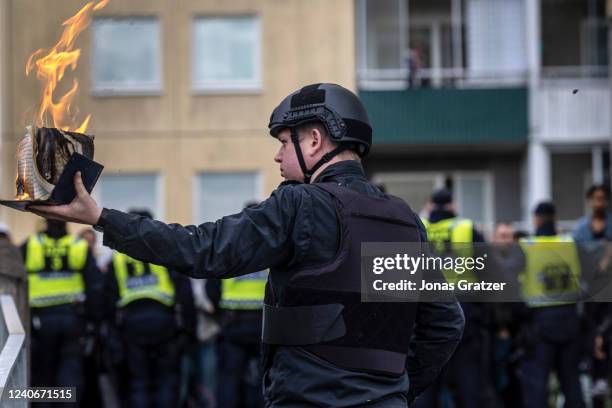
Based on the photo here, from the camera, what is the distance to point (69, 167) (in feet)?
12.5

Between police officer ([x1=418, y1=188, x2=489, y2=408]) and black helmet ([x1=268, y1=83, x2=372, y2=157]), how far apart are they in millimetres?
4702

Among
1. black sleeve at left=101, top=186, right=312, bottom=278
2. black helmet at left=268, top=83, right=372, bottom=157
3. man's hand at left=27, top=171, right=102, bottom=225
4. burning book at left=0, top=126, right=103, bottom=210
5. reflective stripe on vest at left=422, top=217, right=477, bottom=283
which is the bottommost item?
reflective stripe on vest at left=422, top=217, right=477, bottom=283

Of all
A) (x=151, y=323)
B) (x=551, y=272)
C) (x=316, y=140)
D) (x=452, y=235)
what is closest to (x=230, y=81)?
(x=151, y=323)

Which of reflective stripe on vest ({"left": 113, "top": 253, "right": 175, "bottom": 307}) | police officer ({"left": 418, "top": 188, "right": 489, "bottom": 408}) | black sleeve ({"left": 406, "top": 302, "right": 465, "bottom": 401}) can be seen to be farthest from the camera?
reflective stripe on vest ({"left": 113, "top": 253, "right": 175, "bottom": 307})

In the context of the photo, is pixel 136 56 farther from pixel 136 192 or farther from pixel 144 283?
pixel 144 283

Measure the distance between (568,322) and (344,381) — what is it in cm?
667

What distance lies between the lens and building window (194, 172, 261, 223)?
22672 mm

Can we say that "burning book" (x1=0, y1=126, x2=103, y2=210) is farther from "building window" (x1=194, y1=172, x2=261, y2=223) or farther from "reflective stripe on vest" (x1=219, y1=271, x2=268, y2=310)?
"building window" (x1=194, y1=172, x2=261, y2=223)

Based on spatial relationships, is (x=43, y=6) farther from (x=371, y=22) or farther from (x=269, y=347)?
(x=269, y=347)

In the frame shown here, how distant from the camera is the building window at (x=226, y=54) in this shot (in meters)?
22.6

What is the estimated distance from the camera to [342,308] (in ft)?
13.4

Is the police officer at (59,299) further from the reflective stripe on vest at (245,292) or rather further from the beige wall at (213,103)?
the beige wall at (213,103)

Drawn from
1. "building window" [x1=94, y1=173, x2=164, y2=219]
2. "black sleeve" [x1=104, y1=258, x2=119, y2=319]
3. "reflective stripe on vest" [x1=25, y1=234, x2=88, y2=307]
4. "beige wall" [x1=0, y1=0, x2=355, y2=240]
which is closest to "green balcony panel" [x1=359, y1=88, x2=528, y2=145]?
"beige wall" [x1=0, y1=0, x2=355, y2=240]

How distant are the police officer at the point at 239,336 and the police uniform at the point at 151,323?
33 centimetres
